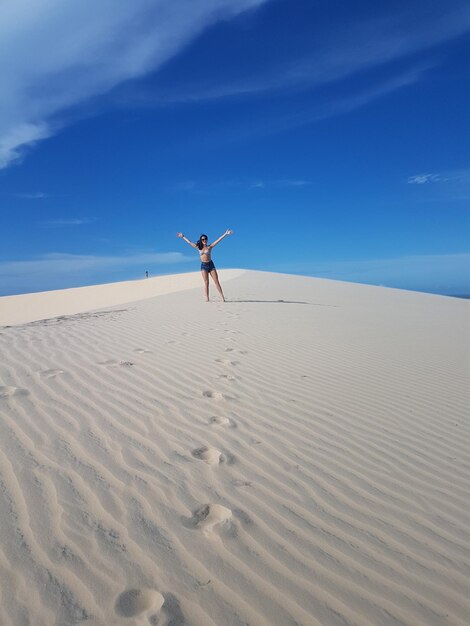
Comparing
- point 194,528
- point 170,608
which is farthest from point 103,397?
point 170,608

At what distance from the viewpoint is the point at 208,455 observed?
3166mm

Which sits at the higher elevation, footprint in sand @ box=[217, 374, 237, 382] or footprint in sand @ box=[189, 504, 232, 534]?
footprint in sand @ box=[217, 374, 237, 382]

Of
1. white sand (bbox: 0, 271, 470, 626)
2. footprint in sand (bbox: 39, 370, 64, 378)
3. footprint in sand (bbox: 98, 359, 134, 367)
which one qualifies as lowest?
white sand (bbox: 0, 271, 470, 626)

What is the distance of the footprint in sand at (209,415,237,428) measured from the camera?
3733mm

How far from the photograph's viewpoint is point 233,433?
141 inches

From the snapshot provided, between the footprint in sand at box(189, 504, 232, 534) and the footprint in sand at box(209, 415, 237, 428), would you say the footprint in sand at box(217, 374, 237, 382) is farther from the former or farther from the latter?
the footprint in sand at box(189, 504, 232, 534)

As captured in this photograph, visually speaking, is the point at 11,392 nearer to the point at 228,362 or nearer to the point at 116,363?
the point at 116,363

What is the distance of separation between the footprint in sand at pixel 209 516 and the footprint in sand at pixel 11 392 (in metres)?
2.57

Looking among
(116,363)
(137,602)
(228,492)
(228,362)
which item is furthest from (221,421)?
Result: (116,363)

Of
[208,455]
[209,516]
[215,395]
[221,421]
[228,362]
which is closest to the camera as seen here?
[209,516]

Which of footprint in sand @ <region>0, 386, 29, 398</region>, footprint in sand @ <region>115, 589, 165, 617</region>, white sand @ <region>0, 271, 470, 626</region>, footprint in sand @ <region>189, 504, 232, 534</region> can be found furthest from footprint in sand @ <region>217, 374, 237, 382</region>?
footprint in sand @ <region>115, 589, 165, 617</region>

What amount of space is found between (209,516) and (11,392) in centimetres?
278

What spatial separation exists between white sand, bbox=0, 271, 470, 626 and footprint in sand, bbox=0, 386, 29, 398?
0.03 metres

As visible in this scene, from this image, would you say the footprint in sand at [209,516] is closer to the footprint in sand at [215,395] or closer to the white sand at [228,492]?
the white sand at [228,492]
